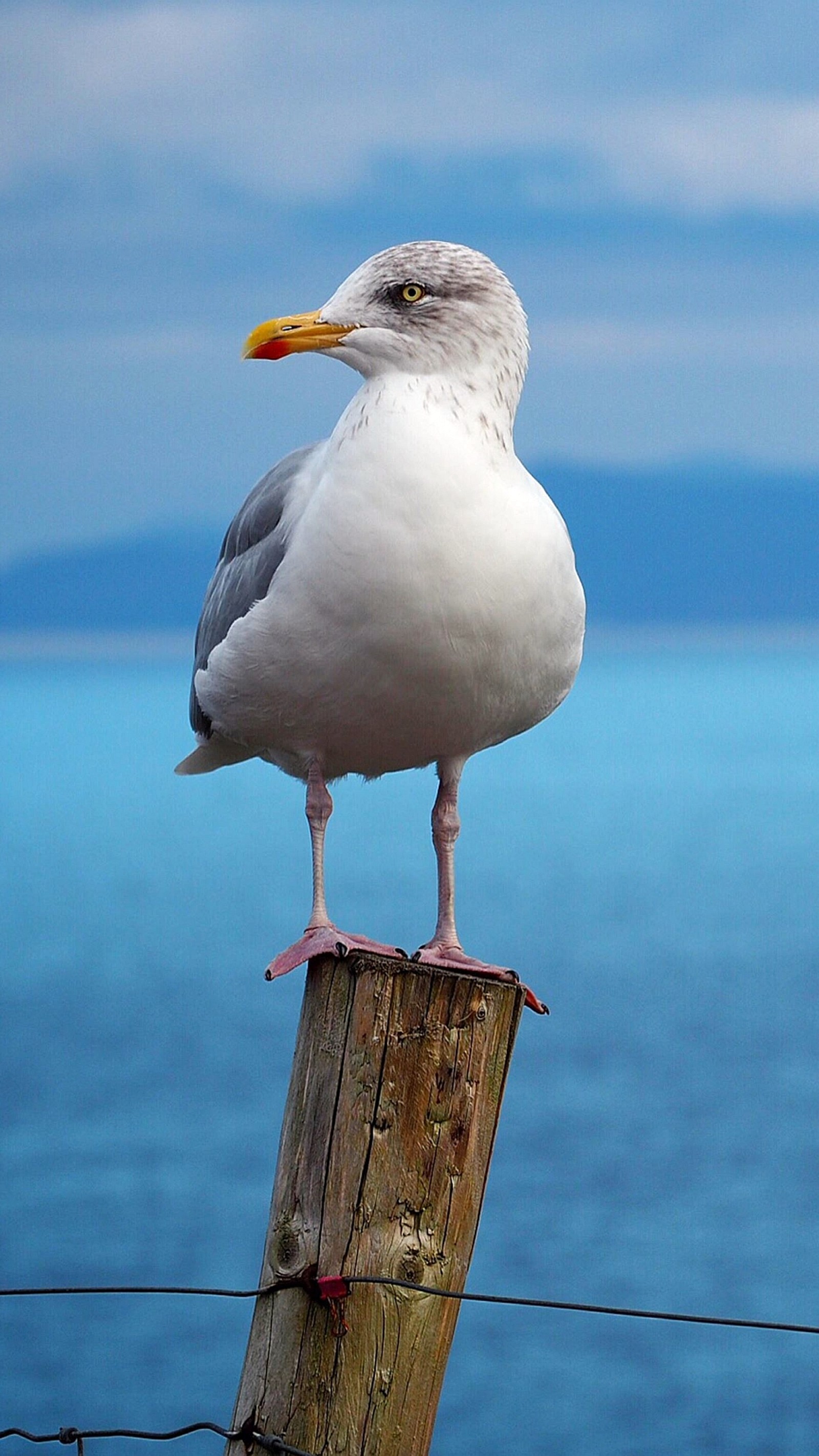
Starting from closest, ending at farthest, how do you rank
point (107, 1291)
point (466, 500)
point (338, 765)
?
point (107, 1291) → point (466, 500) → point (338, 765)

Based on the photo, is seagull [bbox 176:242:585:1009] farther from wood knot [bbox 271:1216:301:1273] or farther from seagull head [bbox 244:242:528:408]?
wood knot [bbox 271:1216:301:1273]

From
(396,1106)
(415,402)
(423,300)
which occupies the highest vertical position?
(423,300)

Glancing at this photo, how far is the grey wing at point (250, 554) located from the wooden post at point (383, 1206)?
2.53 ft

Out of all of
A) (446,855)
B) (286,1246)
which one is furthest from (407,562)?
(286,1246)

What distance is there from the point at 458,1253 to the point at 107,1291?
0.42 meters

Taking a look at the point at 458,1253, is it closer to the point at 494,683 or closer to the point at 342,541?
the point at 494,683

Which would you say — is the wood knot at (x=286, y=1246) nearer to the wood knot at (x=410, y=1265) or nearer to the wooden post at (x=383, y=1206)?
the wooden post at (x=383, y=1206)

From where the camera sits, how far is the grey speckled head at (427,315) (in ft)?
8.11

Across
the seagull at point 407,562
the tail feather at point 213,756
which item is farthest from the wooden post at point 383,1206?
the tail feather at point 213,756

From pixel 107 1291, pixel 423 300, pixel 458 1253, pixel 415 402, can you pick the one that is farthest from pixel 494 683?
pixel 107 1291

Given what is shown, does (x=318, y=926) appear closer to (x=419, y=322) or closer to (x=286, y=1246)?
(x=286, y=1246)

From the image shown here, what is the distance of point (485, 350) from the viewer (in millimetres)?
2494

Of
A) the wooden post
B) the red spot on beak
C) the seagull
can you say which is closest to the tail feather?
the seagull

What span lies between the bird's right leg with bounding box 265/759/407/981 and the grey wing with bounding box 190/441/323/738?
0.93 feet
